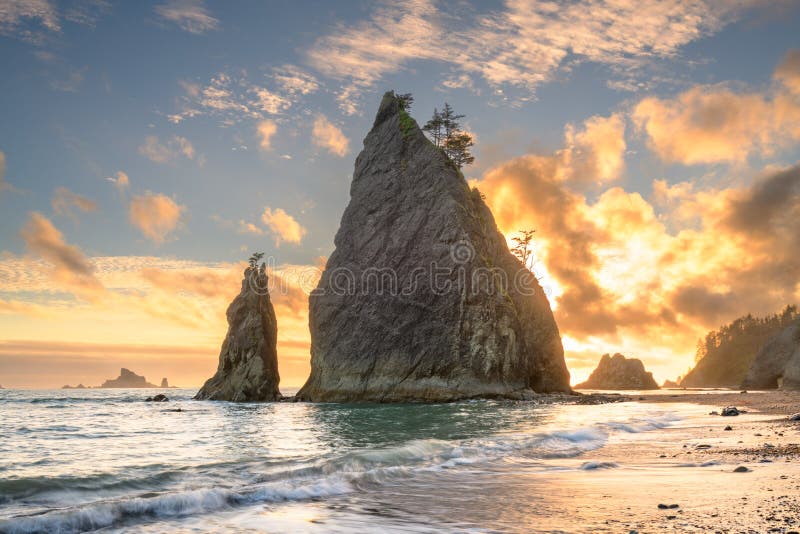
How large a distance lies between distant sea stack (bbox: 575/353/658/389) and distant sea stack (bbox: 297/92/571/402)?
6748cm

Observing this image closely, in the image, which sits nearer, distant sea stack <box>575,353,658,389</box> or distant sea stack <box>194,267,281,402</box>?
distant sea stack <box>194,267,281,402</box>

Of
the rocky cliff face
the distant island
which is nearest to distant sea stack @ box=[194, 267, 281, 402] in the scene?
the rocky cliff face

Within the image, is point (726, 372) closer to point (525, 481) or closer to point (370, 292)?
point (370, 292)

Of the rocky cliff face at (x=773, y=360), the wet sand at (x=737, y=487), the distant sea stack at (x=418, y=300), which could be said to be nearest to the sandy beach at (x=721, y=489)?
the wet sand at (x=737, y=487)

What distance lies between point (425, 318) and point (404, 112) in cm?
3177

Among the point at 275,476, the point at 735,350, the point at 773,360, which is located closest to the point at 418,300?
the point at 275,476

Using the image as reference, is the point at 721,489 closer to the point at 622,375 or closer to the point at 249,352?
the point at 249,352

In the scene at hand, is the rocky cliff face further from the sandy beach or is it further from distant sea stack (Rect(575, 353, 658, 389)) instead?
the sandy beach

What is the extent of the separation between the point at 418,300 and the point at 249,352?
72.6 ft

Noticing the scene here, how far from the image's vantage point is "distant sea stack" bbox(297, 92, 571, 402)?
59406 millimetres

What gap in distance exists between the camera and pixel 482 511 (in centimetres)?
880

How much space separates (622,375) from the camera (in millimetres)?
134875

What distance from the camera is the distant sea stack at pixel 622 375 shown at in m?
134

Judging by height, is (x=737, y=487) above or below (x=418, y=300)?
below
